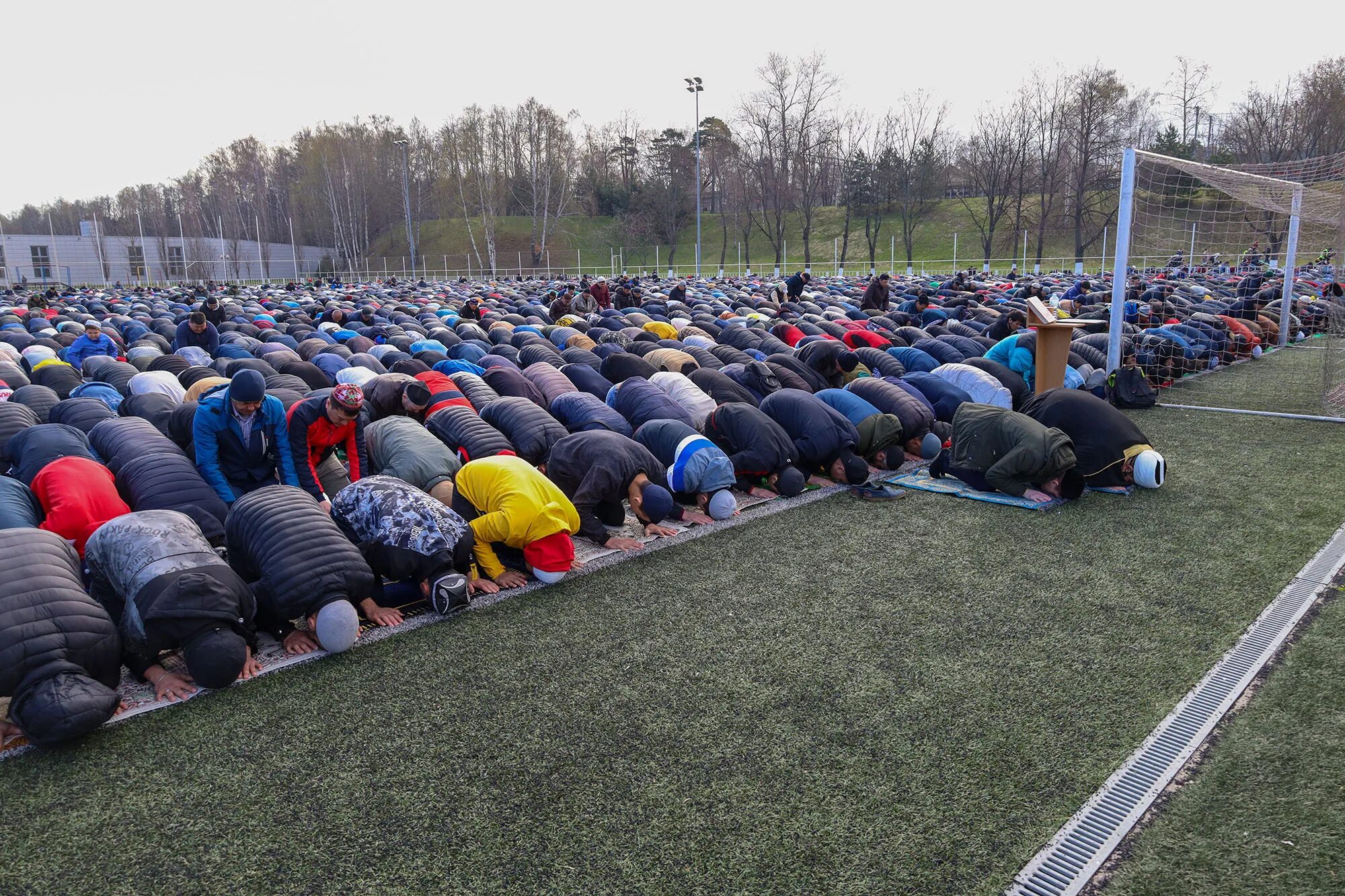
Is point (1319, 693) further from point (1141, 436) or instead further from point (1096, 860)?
point (1141, 436)

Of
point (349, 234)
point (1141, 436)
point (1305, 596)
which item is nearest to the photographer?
point (1305, 596)

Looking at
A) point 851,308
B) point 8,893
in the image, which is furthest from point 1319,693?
point 851,308

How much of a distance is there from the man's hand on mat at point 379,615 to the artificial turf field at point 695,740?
272mm

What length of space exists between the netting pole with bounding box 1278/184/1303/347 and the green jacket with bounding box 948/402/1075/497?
28.6ft

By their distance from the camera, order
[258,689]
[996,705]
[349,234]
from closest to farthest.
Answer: [996,705] → [258,689] → [349,234]

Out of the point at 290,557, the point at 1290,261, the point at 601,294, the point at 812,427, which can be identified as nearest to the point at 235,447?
the point at 290,557

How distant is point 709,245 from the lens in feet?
212

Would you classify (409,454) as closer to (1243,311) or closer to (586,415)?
(586,415)

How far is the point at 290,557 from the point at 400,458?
Result: 1.82 meters

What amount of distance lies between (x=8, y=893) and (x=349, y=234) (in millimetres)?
72488

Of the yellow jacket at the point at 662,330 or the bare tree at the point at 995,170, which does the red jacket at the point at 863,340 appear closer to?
the yellow jacket at the point at 662,330

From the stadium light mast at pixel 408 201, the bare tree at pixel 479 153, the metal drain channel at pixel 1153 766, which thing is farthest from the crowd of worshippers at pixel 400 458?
the bare tree at pixel 479 153

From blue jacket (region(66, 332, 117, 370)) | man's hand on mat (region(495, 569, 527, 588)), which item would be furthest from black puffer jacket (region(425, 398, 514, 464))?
blue jacket (region(66, 332, 117, 370))

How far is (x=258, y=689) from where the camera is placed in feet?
13.8
